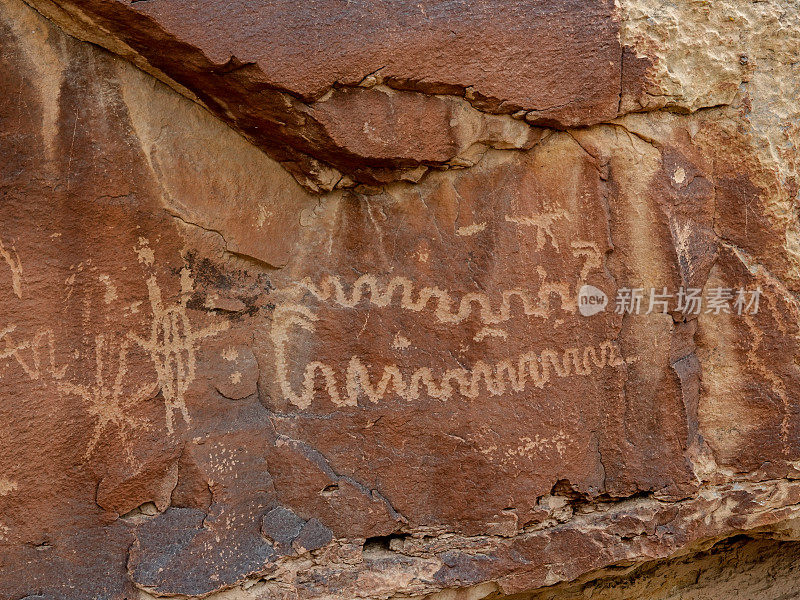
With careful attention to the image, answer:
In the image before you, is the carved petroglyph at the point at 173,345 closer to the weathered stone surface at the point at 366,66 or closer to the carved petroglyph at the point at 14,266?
the carved petroglyph at the point at 14,266

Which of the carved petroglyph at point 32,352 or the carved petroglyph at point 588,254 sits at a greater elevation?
the carved petroglyph at point 588,254

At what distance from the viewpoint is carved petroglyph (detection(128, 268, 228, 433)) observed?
6.79ft

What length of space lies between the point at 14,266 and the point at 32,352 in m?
0.22

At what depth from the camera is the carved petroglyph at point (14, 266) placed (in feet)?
6.14

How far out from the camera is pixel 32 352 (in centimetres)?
192

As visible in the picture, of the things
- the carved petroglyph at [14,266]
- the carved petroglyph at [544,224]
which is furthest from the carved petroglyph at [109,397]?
the carved petroglyph at [544,224]

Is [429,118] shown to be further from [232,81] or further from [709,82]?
[709,82]

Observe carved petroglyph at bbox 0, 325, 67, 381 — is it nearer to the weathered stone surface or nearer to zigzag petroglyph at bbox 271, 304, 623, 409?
zigzag petroglyph at bbox 271, 304, 623, 409

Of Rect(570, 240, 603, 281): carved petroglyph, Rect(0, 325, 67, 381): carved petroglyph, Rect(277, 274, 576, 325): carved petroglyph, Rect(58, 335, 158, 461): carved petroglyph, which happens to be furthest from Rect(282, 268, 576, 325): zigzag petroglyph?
Rect(0, 325, 67, 381): carved petroglyph

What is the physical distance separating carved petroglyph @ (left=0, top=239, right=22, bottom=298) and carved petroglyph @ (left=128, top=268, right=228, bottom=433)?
0.32m

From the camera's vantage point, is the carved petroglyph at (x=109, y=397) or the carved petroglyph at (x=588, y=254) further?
the carved petroglyph at (x=588, y=254)

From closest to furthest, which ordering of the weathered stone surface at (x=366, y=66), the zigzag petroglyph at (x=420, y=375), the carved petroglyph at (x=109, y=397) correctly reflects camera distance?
1. the weathered stone surface at (x=366, y=66)
2. the carved petroglyph at (x=109, y=397)
3. the zigzag petroglyph at (x=420, y=375)

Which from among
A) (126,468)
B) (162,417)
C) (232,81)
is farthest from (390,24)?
(126,468)

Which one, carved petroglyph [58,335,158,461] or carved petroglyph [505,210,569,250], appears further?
carved petroglyph [505,210,569,250]
